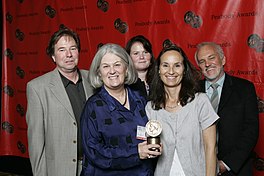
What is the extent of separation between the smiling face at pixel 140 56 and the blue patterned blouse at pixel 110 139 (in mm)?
819

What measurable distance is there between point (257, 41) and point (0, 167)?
3734 millimetres

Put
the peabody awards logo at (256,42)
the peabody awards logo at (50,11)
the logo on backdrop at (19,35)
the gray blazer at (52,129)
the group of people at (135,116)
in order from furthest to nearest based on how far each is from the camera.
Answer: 1. the logo on backdrop at (19,35)
2. the peabody awards logo at (50,11)
3. the peabody awards logo at (256,42)
4. the gray blazer at (52,129)
5. the group of people at (135,116)

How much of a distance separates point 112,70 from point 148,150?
505 mm

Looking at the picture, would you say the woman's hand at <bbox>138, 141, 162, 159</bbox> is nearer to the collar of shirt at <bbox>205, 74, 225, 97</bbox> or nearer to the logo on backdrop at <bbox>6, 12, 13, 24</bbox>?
the collar of shirt at <bbox>205, 74, 225, 97</bbox>

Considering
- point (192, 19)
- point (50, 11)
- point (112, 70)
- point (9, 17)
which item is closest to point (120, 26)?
point (192, 19)

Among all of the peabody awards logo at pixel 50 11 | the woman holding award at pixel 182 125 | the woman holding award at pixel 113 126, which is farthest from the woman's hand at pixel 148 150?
the peabody awards logo at pixel 50 11

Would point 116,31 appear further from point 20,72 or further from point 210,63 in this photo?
point 210,63

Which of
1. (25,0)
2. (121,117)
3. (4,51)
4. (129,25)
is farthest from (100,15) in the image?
(121,117)

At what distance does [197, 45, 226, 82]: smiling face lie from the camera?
248 cm

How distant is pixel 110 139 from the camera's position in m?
2.00

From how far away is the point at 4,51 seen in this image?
4.86 metres

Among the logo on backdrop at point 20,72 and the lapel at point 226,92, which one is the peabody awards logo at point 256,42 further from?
the logo on backdrop at point 20,72

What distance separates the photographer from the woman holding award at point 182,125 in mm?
1981

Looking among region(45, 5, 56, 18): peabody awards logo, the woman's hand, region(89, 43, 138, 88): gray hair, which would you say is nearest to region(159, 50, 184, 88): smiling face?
region(89, 43, 138, 88): gray hair
